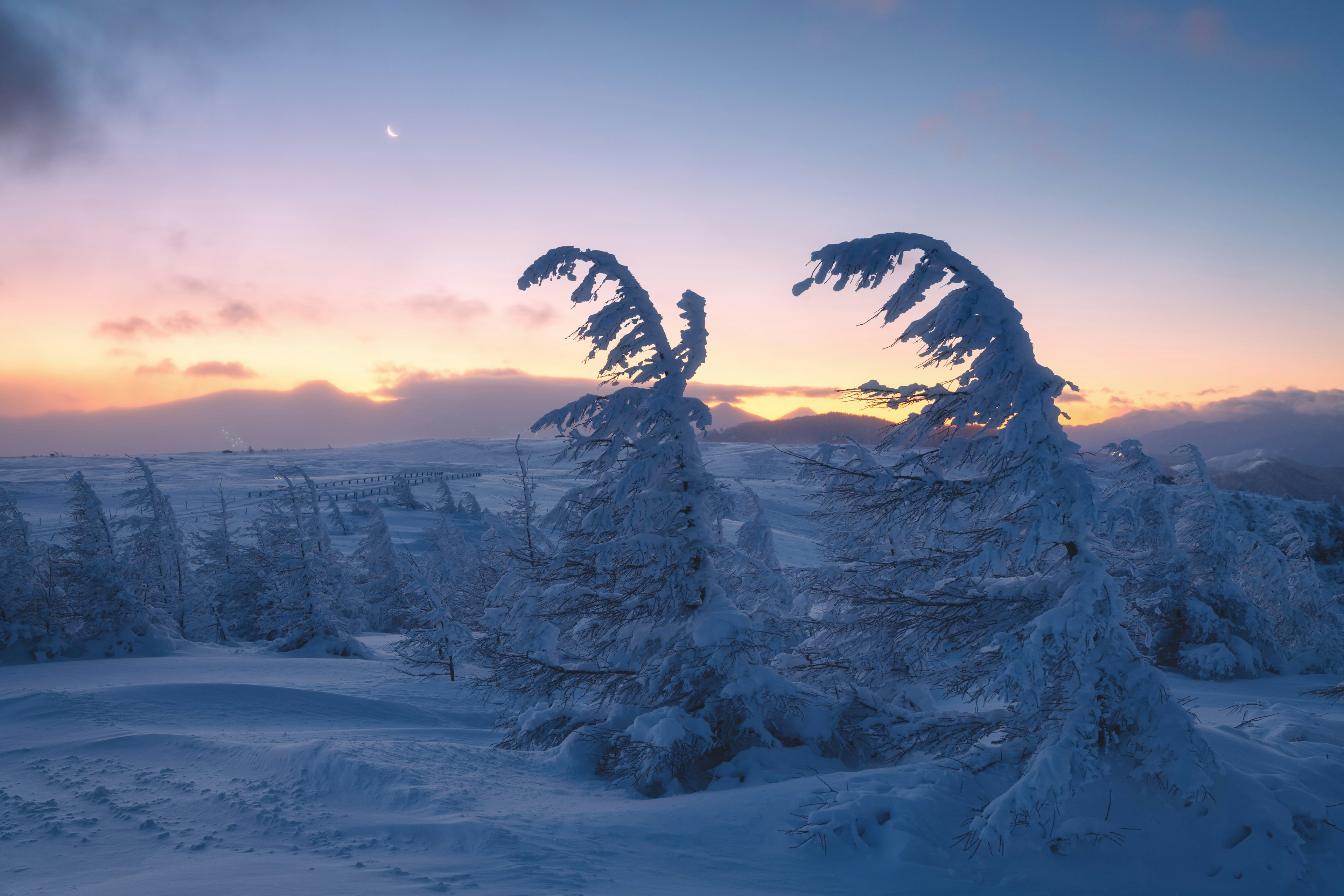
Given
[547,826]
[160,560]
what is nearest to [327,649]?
[160,560]

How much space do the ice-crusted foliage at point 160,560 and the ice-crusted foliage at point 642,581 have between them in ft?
79.0

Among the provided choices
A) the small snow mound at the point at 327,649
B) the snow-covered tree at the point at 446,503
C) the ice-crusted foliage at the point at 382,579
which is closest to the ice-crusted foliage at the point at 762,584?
the small snow mound at the point at 327,649

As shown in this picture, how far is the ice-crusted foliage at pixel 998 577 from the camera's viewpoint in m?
5.97

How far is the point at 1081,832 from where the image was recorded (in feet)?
19.6

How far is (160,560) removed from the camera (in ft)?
101

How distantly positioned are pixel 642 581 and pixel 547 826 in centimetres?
366

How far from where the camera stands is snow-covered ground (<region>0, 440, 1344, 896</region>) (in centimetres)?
524

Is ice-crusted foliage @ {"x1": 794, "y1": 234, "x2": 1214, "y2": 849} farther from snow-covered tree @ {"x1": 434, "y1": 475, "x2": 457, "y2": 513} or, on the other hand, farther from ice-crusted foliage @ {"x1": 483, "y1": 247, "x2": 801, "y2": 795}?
snow-covered tree @ {"x1": 434, "y1": 475, "x2": 457, "y2": 513}

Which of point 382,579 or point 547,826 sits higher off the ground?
point 547,826

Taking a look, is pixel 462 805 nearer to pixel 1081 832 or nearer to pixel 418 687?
pixel 1081 832

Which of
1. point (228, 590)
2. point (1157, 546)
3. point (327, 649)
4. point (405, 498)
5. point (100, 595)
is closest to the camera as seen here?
point (1157, 546)

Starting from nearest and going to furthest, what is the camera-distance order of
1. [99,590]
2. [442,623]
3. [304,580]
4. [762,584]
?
1. [762,584]
2. [442,623]
3. [99,590]
4. [304,580]

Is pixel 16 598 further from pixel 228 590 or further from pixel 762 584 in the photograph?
pixel 762 584

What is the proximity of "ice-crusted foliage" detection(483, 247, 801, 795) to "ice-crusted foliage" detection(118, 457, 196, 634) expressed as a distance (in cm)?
2409
